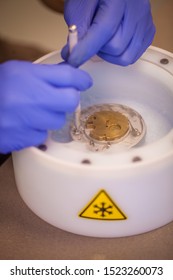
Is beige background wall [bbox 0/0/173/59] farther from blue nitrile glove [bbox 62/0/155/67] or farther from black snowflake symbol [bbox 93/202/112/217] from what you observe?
black snowflake symbol [bbox 93/202/112/217]

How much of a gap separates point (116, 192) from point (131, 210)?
0.17 ft

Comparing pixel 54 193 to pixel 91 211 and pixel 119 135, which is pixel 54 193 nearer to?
pixel 91 211

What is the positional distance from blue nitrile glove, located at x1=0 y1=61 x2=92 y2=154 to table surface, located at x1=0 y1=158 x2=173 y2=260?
0.19 metres

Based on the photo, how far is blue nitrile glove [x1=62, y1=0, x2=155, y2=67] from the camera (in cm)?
79

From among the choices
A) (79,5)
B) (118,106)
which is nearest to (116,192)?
(118,106)

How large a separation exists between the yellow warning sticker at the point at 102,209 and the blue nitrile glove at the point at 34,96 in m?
0.14

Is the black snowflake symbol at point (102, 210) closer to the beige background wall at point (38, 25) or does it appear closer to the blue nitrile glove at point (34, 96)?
the blue nitrile glove at point (34, 96)

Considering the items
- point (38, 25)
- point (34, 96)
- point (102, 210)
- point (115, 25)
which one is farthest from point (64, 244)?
point (38, 25)

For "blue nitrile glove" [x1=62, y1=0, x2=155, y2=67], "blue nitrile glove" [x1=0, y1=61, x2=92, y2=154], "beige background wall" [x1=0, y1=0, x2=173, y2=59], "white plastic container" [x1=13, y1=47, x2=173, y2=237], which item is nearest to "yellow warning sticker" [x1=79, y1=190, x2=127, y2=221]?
"white plastic container" [x1=13, y1=47, x2=173, y2=237]

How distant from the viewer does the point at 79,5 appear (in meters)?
0.88

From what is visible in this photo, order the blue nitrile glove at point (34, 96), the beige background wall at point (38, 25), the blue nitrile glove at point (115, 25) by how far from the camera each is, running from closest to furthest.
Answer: the blue nitrile glove at point (34, 96) < the blue nitrile glove at point (115, 25) < the beige background wall at point (38, 25)

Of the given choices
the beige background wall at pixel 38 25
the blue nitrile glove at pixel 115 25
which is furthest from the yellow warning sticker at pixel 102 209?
the beige background wall at pixel 38 25

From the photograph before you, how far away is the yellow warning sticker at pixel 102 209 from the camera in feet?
2.29

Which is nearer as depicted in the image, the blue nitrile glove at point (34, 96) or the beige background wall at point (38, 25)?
the blue nitrile glove at point (34, 96)
